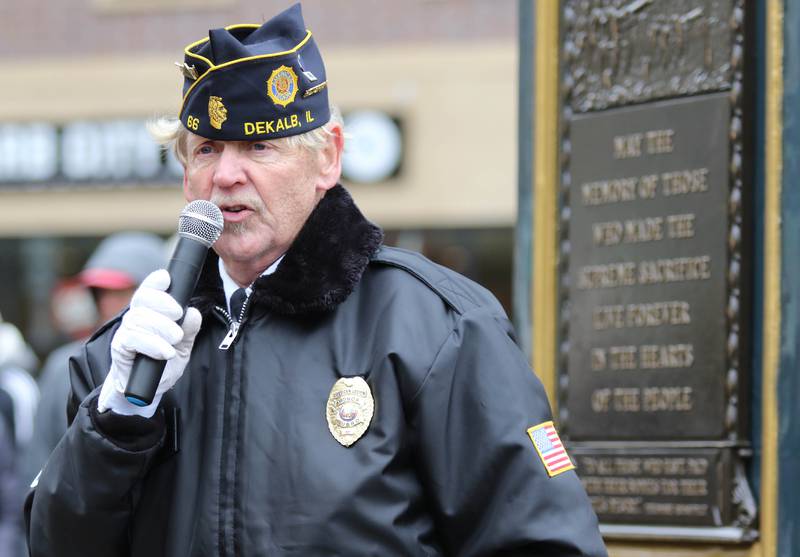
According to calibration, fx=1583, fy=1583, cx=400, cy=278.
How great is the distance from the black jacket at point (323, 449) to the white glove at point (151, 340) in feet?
0.14

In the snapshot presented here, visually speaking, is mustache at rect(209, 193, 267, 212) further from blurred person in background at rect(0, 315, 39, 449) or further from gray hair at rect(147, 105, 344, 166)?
blurred person in background at rect(0, 315, 39, 449)

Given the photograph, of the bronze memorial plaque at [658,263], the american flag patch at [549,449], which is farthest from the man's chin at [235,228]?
the bronze memorial plaque at [658,263]

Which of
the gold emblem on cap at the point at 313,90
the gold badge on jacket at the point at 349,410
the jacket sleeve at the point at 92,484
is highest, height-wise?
the gold emblem on cap at the point at 313,90

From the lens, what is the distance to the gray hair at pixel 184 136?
3.22 metres

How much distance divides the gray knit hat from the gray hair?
356 cm

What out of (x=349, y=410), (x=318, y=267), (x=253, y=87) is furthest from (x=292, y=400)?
(x=253, y=87)

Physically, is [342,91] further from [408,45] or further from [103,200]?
[103,200]

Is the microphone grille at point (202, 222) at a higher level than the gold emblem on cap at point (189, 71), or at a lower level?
lower

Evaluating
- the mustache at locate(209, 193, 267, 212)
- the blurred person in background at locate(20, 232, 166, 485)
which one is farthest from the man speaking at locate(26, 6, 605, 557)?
the blurred person in background at locate(20, 232, 166, 485)

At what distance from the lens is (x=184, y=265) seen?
2.94m

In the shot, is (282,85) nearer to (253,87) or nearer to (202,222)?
(253,87)

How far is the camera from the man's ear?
3273mm

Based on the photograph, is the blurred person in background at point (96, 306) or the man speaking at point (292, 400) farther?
the blurred person in background at point (96, 306)

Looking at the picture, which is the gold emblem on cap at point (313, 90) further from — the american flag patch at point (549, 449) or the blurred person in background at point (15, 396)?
the blurred person in background at point (15, 396)
